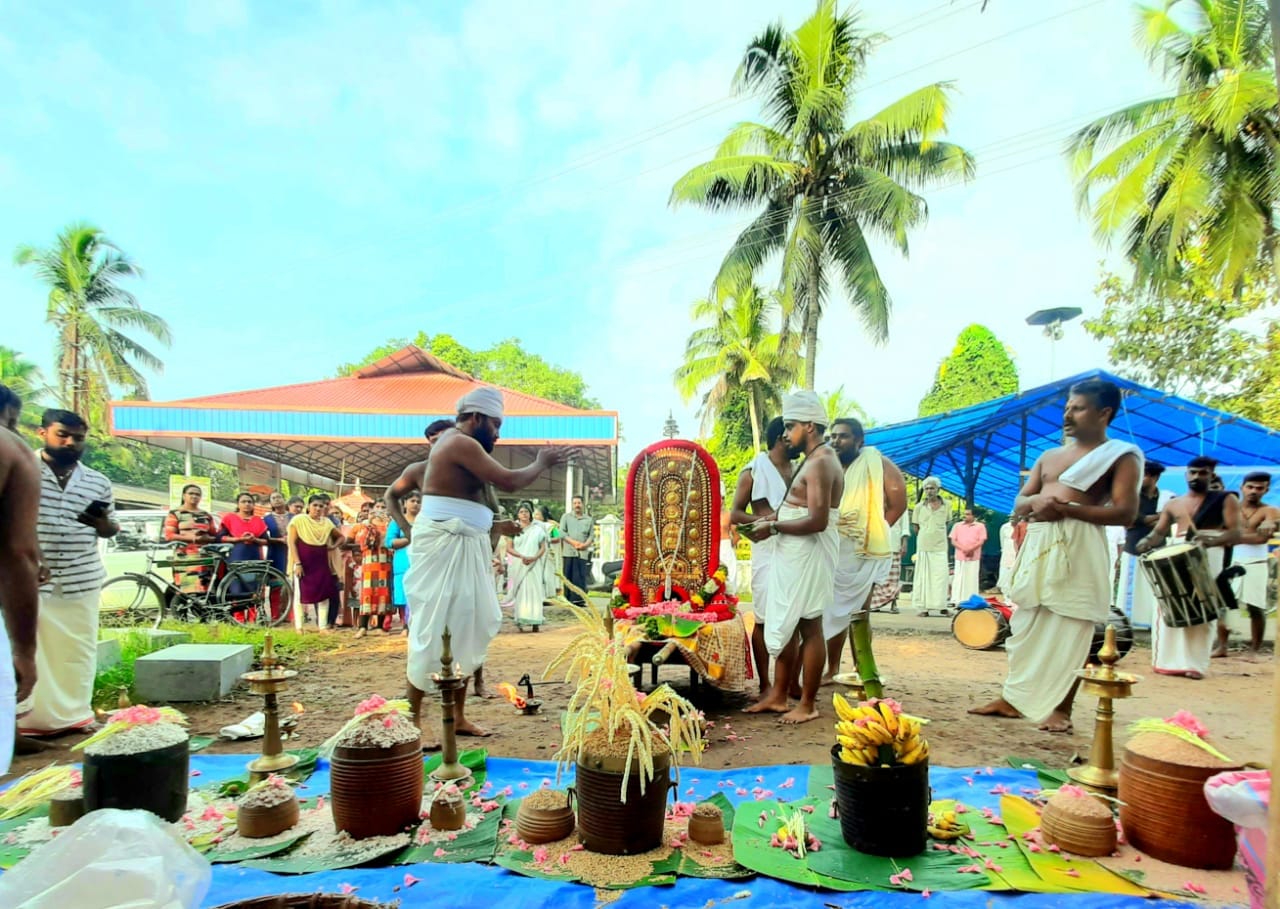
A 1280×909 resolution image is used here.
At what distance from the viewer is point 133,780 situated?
2760 mm

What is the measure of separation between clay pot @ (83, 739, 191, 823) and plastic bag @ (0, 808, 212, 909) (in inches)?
53.8

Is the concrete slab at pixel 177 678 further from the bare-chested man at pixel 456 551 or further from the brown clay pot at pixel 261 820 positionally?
the brown clay pot at pixel 261 820

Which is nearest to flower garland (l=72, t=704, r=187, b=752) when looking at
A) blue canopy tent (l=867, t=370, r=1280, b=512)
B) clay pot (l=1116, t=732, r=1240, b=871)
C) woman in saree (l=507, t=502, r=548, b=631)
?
clay pot (l=1116, t=732, r=1240, b=871)

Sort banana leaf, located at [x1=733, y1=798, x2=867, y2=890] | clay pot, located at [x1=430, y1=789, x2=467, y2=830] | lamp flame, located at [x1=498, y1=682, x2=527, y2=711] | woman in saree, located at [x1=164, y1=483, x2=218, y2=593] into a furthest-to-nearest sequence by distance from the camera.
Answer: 1. woman in saree, located at [x1=164, y1=483, x2=218, y2=593]
2. lamp flame, located at [x1=498, y1=682, x2=527, y2=711]
3. clay pot, located at [x1=430, y1=789, x2=467, y2=830]
4. banana leaf, located at [x1=733, y1=798, x2=867, y2=890]

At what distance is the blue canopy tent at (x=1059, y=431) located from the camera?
10.8 m

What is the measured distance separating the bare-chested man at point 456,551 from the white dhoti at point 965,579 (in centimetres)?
1008

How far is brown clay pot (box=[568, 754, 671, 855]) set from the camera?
2662 millimetres

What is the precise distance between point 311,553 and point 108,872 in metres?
9.06

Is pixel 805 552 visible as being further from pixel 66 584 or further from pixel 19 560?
pixel 66 584

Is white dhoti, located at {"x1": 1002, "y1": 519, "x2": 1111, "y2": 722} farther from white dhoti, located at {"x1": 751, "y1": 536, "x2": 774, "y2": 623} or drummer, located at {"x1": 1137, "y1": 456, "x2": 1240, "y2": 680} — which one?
drummer, located at {"x1": 1137, "y1": 456, "x2": 1240, "y2": 680}

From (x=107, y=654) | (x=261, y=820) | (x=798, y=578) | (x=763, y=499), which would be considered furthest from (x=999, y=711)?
(x=107, y=654)

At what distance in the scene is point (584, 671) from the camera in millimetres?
2891

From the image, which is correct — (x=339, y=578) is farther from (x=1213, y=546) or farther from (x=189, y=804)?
(x=1213, y=546)

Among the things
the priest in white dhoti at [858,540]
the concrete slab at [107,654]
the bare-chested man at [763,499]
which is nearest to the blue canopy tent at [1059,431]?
the priest in white dhoti at [858,540]
